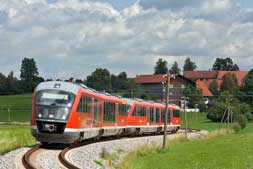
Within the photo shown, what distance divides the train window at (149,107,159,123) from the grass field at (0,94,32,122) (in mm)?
41879

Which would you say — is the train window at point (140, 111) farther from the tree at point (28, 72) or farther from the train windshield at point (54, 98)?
the tree at point (28, 72)

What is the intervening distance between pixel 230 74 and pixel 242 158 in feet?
488

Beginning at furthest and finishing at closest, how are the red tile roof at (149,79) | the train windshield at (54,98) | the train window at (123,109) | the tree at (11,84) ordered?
the red tile roof at (149,79), the tree at (11,84), the train window at (123,109), the train windshield at (54,98)

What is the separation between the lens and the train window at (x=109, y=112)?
35625 mm

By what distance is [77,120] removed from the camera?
27.5 metres

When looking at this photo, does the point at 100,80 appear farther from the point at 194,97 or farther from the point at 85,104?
the point at 85,104

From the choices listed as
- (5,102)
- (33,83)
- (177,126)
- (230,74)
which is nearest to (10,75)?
(33,83)

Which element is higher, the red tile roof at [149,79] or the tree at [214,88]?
Result: the red tile roof at [149,79]

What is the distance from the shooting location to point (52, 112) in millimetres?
26266

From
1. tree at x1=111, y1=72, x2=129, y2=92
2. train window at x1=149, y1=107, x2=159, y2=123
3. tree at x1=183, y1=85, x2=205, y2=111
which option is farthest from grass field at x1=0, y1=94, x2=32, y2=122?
train window at x1=149, y1=107, x2=159, y2=123

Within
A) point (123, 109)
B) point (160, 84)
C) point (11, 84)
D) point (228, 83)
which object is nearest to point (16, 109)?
point (11, 84)

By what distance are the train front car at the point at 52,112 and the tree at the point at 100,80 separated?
3739 inches

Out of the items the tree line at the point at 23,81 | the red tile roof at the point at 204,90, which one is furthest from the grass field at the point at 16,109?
the red tile roof at the point at 204,90

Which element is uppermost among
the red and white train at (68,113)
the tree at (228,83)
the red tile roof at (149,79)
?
the red tile roof at (149,79)
